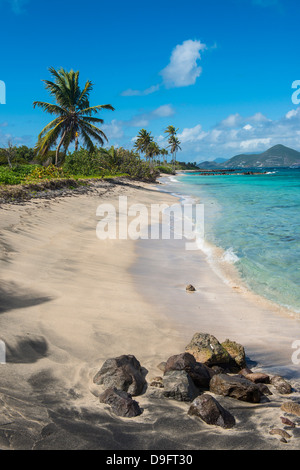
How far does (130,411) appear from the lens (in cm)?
283

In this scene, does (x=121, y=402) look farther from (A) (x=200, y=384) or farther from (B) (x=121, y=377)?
(A) (x=200, y=384)

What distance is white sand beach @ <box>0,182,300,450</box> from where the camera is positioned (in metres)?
2.58

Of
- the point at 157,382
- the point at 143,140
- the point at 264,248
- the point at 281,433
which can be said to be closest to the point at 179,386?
the point at 157,382

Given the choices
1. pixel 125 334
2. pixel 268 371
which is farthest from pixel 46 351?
pixel 268 371

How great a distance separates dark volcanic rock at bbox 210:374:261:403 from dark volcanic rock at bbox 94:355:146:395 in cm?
80

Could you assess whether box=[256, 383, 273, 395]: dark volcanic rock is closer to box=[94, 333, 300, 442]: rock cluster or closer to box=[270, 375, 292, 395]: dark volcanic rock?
box=[94, 333, 300, 442]: rock cluster

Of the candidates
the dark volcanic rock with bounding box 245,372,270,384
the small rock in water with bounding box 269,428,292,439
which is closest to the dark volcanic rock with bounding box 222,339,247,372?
the dark volcanic rock with bounding box 245,372,270,384

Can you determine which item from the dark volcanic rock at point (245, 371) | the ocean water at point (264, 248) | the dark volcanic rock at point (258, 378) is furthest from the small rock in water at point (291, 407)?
the ocean water at point (264, 248)

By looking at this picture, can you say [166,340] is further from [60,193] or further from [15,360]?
[60,193]

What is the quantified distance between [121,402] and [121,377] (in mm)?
353

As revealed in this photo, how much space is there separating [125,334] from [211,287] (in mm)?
3088

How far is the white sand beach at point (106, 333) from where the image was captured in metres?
2.58

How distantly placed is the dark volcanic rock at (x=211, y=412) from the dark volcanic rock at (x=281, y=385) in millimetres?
929

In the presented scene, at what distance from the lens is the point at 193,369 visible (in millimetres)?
3475
